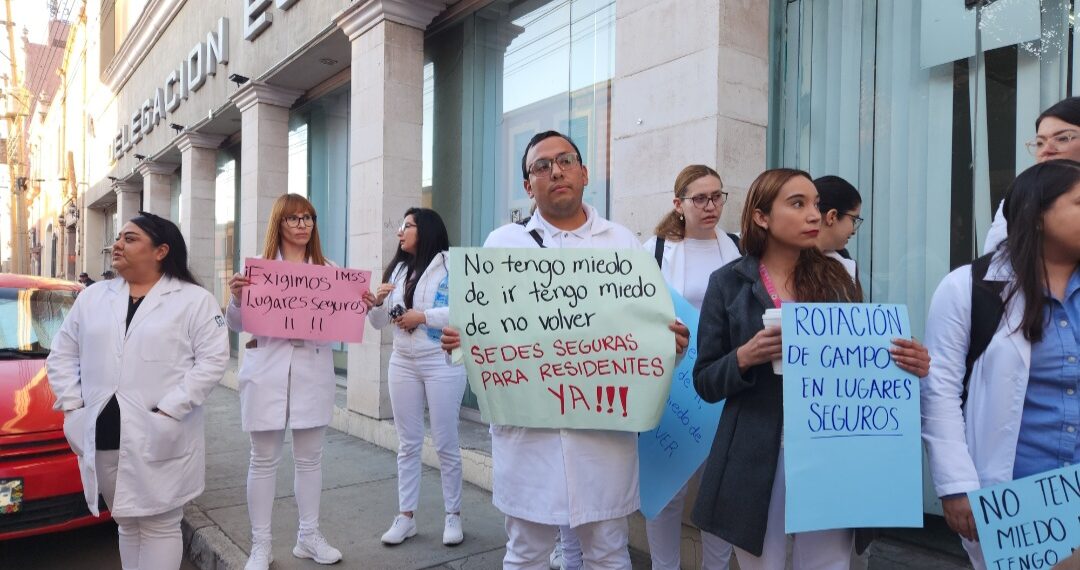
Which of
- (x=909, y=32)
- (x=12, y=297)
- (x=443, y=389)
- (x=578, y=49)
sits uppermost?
(x=578, y=49)

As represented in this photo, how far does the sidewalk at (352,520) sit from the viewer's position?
157 inches

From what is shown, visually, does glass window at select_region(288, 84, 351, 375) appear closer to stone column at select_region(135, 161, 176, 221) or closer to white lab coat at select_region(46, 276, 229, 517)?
white lab coat at select_region(46, 276, 229, 517)

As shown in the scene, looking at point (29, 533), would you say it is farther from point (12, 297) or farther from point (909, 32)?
point (909, 32)

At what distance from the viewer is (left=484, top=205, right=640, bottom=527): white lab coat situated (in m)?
2.40

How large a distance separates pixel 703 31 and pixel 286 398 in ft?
10.5

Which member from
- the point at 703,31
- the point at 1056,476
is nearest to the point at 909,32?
the point at 703,31

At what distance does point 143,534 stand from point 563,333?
226 centimetres

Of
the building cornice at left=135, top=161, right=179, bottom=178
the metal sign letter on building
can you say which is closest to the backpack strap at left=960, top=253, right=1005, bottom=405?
the metal sign letter on building

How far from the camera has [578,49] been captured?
637cm

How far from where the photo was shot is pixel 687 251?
3.38 meters

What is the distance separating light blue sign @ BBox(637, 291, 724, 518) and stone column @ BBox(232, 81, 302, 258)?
329 inches

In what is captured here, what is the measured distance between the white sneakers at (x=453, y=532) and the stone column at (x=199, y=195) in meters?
10.8

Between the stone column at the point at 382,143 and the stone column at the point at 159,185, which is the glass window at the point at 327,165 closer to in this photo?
the stone column at the point at 382,143

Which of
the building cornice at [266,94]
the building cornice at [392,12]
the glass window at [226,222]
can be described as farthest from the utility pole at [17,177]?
the building cornice at [392,12]
